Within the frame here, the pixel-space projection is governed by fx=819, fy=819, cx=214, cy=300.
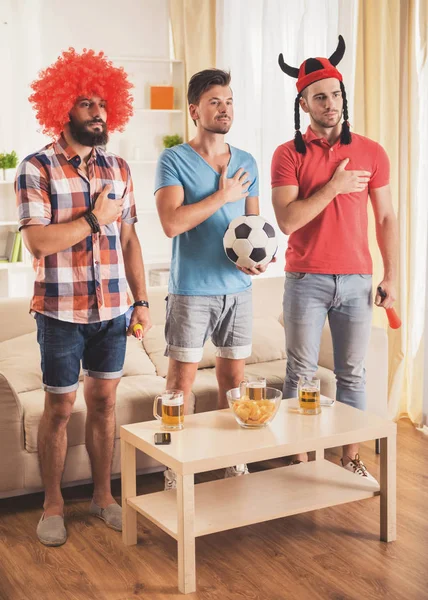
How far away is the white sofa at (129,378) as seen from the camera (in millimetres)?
2977

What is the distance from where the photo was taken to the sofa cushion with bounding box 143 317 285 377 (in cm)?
365

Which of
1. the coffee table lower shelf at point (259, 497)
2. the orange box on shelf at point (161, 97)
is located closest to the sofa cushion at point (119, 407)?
the coffee table lower shelf at point (259, 497)

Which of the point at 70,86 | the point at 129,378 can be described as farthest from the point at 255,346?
the point at 70,86

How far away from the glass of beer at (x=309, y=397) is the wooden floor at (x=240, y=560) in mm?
421

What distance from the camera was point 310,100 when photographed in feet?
9.96

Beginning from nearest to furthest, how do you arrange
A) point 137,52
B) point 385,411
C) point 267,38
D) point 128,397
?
1. point 128,397
2. point 385,411
3. point 267,38
4. point 137,52

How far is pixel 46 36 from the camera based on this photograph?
5.41m

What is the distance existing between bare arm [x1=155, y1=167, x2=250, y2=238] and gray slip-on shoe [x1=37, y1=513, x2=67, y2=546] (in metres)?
1.05

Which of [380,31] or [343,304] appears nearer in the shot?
[343,304]

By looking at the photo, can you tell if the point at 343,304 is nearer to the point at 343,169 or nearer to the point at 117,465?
the point at 343,169

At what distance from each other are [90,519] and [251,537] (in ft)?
1.93

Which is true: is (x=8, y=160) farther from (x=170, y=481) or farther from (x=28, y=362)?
(x=170, y=481)

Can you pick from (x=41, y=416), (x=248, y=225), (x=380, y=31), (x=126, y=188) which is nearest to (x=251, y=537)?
(x=41, y=416)

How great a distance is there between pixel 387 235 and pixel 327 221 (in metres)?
0.28
